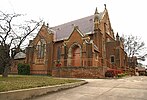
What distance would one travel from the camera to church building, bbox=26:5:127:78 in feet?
75.2

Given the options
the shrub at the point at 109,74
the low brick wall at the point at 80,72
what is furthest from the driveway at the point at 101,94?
the shrub at the point at 109,74

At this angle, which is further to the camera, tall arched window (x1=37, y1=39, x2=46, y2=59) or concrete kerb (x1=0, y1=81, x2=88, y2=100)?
tall arched window (x1=37, y1=39, x2=46, y2=59)

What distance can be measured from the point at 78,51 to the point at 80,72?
251 inches

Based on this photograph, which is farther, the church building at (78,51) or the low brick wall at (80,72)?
the church building at (78,51)

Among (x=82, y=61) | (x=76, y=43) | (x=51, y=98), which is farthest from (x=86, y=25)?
(x=51, y=98)

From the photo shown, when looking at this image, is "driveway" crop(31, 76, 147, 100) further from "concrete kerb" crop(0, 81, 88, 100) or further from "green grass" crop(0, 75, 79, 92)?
"green grass" crop(0, 75, 79, 92)

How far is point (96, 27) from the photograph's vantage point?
28062mm

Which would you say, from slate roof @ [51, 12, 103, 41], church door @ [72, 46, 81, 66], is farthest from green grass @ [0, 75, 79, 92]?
slate roof @ [51, 12, 103, 41]

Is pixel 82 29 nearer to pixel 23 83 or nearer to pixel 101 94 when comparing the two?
pixel 23 83

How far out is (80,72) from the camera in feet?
69.9

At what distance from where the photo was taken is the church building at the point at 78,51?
903 inches

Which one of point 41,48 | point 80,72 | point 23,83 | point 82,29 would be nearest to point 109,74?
point 80,72

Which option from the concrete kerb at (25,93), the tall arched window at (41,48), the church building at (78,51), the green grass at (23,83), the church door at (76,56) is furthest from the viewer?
the tall arched window at (41,48)

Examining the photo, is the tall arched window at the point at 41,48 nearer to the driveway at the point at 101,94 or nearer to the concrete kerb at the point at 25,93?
the driveway at the point at 101,94
